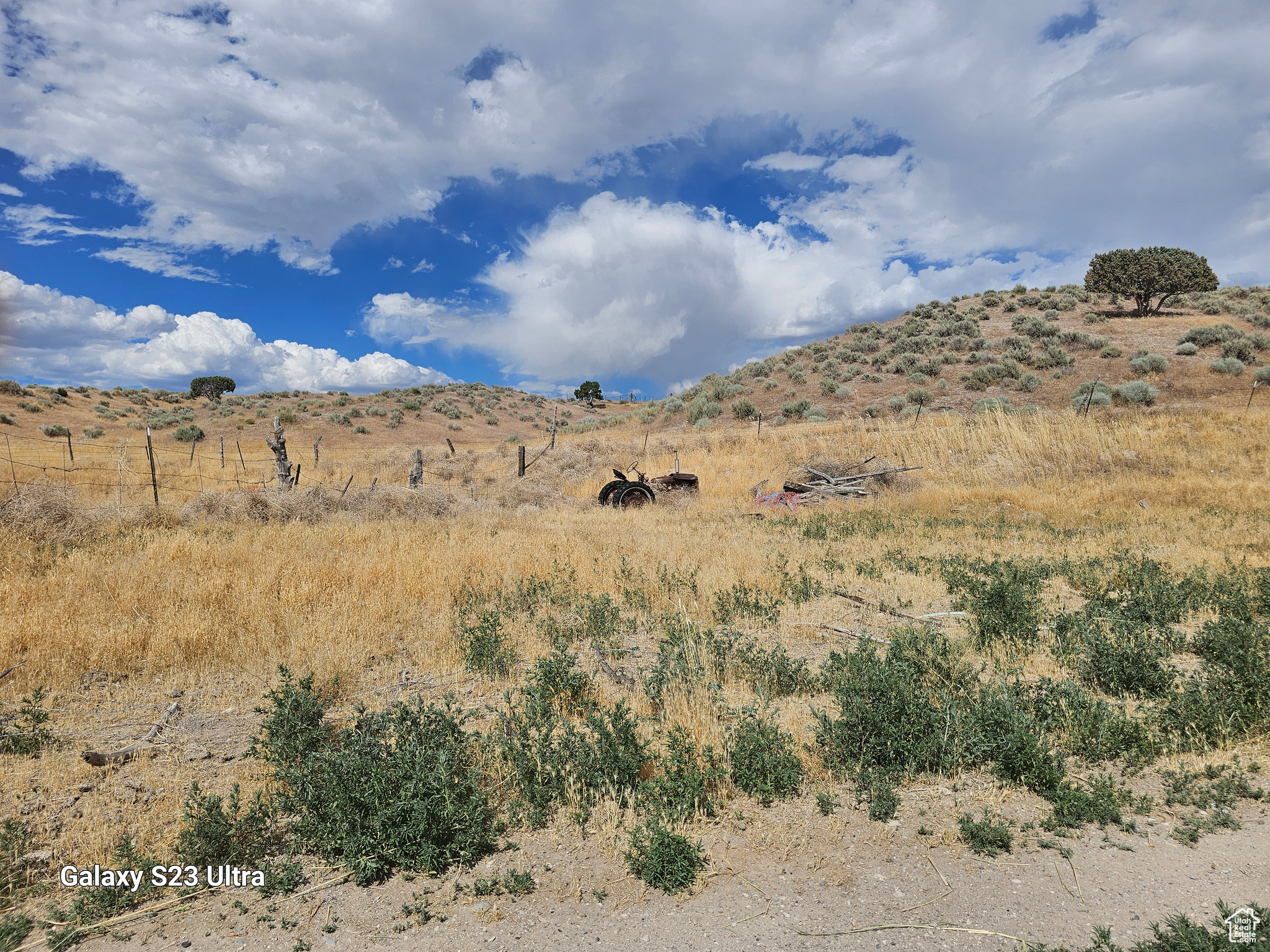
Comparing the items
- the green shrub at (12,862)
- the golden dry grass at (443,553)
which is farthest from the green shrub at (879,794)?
the green shrub at (12,862)

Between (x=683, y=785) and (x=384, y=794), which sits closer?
(x=384, y=794)

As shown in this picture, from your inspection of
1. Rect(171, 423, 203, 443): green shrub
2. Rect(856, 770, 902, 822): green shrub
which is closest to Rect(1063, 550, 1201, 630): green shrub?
Rect(856, 770, 902, 822): green shrub

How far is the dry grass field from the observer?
418 cm

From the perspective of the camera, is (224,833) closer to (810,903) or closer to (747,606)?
(810,903)

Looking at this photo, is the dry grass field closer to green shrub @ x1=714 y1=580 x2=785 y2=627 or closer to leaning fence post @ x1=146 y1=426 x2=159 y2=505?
green shrub @ x1=714 y1=580 x2=785 y2=627

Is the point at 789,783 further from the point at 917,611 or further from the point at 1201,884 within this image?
the point at 917,611

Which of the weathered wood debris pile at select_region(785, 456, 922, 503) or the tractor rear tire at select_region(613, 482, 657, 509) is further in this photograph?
the tractor rear tire at select_region(613, 482, 657, 509)

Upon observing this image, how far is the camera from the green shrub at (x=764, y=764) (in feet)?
15.0

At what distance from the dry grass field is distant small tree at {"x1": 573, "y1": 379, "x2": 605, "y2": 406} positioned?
5741 centimetres

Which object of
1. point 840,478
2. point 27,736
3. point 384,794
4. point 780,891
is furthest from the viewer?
point 840,478

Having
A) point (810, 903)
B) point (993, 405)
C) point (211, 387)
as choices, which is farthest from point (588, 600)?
point (211, 387)

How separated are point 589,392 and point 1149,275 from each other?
2215 inches

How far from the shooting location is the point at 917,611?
29.5 feet

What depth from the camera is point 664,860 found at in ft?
12.3
